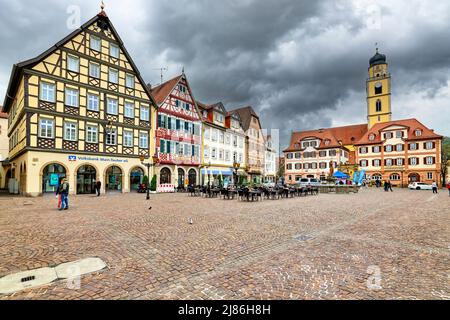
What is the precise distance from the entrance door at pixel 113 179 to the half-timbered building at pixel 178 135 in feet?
14.6

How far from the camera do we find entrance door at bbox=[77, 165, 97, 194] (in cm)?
2319

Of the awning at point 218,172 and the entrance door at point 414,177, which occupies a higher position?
the awning at point 218,172

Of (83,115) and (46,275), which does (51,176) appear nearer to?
(83,115)

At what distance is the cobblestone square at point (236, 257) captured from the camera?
3846 mm

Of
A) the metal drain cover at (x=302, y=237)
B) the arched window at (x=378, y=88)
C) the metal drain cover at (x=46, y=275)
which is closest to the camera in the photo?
the metal drain cover at (x=46, y=275)

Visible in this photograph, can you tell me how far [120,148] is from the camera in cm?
2591

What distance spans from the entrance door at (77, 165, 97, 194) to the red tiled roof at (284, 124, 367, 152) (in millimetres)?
50104

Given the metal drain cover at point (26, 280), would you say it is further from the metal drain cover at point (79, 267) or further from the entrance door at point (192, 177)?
the entrance door at point (192, 177)

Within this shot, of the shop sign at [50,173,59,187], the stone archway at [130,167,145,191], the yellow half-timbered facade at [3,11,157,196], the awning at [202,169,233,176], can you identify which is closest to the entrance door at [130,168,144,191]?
the stone archway at [130,167,145,191]

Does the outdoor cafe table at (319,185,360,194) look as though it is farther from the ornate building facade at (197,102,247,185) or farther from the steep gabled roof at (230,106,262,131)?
the steep gabled roof at (230,106,262,131)

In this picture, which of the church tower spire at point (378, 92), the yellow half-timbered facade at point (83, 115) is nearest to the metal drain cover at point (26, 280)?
the yellow half-timbered facade at point (83, 115)

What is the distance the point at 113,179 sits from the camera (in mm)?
25703

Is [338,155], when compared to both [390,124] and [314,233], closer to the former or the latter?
[390,124]

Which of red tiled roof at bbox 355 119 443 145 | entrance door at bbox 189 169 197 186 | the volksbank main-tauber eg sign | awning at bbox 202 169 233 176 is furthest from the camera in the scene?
red tiled roof at bbox 355 119 443 145
